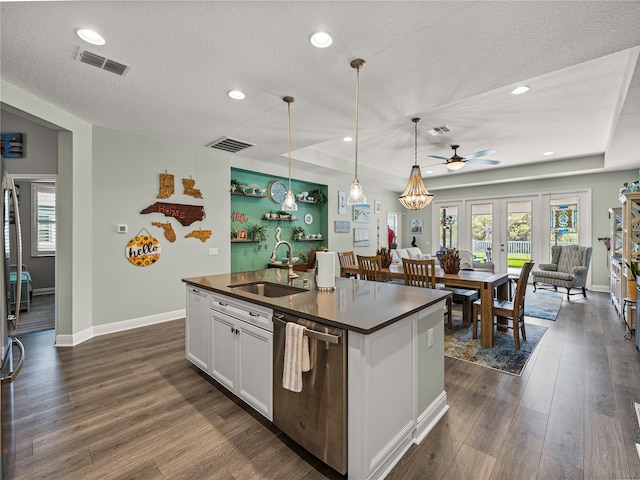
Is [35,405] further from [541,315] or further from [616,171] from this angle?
[616,171]

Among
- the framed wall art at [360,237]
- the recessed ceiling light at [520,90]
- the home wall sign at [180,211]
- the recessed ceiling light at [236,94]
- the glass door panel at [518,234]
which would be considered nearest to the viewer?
the recessed ceiling light at [236,94]

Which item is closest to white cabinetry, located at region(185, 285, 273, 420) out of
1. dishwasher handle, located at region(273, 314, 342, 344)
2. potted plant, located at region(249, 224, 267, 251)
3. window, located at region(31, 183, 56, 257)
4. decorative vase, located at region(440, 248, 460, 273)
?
dishwasher handle, located at region(273, 314, 342, 344)

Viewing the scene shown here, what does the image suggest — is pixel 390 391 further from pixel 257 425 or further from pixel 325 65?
pixel 325 65

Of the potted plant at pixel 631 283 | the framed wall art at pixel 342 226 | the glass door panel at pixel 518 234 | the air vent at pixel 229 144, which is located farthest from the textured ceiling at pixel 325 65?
the glass door panel at pixel 518 234

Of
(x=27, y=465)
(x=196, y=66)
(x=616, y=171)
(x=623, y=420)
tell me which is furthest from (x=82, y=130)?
(x=616, y=171)

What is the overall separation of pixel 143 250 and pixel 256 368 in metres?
3.01

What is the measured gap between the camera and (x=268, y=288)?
9.23 feet

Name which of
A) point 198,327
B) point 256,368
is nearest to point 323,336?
point 256,368

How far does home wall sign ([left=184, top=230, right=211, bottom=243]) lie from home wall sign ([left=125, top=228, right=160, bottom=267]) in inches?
18.7

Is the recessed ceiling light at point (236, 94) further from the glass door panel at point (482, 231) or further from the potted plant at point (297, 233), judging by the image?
the glass door panel at point (482, 231)

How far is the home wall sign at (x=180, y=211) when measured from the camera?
4270 mm

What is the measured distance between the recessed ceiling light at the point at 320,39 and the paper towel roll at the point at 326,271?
1.54m

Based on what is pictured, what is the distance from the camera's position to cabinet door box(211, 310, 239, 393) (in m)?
2.30

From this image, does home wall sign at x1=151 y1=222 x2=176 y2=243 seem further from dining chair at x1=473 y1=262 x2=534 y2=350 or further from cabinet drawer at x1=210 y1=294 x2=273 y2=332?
dining chair at x1=473 y1=262 x2=534 y2=350
